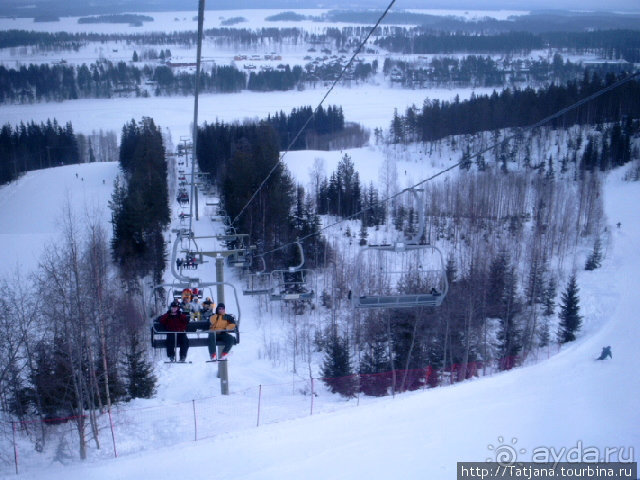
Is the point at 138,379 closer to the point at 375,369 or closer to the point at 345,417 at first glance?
the point at 345,417

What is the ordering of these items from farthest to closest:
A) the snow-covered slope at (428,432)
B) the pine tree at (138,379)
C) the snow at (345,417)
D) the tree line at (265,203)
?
the tree line at (265,203) < the pine tree at (138,379) < the snow at (345,417) < the snow-covered slope at (428,432)

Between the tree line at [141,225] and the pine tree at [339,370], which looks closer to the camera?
the pine tree at [339,370]

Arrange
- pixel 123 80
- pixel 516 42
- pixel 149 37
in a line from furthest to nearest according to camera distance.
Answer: pixel 516 42, pixel 149 37, pixel 123 80

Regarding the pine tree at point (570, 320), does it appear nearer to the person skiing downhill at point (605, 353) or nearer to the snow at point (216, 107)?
the person skiing downhill at point (605, 353)

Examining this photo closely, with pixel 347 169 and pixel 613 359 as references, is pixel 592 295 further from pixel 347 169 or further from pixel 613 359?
pixel 347 169

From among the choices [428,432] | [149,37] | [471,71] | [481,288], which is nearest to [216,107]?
[149,37]

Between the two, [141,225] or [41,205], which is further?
[41,205]

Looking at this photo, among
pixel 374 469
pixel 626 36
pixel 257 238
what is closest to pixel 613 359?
pixel 374 469

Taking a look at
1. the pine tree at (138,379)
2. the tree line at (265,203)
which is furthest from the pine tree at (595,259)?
the pine tree at (138,379)

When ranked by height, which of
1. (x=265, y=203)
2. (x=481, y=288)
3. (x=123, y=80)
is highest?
(x=123, y=80)

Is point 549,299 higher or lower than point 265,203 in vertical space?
lower
